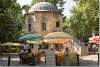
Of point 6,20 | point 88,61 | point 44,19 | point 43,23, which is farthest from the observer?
point 43,23

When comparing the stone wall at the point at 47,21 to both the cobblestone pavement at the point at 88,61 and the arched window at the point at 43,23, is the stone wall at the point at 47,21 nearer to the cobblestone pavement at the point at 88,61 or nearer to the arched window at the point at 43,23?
the arched window at the point at 43,23

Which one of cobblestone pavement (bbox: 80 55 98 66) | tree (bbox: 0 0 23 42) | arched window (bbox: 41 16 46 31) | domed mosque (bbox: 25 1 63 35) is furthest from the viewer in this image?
arched window (bbox: 41 16 46 31)

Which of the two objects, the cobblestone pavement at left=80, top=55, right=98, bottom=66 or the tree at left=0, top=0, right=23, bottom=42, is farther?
the tree at left=0, top=0, right=23, bottom=42

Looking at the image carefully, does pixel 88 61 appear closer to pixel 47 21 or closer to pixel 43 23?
pixel 47 21

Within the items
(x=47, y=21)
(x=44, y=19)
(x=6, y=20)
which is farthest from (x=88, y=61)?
(x=6, y=20)

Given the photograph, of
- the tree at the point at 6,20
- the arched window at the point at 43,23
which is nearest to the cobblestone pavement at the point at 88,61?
the tree at the point at 6,20

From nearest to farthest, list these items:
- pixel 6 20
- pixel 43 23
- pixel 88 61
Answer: pixel 88 61
pixel 6 20
pixel 43 23

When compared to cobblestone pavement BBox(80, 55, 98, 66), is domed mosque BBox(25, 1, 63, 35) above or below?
above

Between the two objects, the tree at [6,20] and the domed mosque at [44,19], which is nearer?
the tree at [6,20]

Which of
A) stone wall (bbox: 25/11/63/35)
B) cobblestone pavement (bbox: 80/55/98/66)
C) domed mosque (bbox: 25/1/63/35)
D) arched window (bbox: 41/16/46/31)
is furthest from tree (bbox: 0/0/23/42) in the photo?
cobblestone pavement (bbox: 80/55/98/66)

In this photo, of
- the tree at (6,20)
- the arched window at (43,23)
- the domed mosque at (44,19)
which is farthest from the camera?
the arched window at (43,23)

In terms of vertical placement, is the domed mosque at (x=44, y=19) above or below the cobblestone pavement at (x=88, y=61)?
above

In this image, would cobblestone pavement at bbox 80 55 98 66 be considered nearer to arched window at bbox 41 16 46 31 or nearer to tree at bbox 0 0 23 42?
tree at bbox 0 0 23 42

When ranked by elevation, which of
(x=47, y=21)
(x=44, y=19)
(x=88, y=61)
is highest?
(x=44, y=19)
